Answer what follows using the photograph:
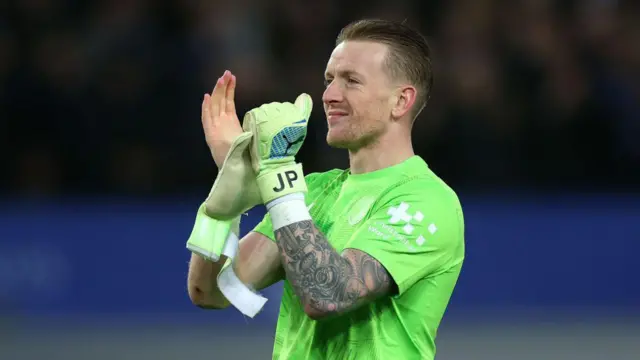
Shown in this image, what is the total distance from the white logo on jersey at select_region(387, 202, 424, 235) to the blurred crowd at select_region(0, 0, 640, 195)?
5.54m

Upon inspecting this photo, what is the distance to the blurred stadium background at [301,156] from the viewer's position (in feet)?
30.1

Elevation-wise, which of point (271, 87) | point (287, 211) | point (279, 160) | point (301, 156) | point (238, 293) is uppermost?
point (279, 160)

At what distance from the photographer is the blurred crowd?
9.73 m

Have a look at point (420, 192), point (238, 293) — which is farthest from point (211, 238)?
point (420, 192)

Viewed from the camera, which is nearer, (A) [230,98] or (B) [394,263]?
(B) [394,263]

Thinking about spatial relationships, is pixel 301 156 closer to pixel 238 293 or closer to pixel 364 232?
pixel 238 293

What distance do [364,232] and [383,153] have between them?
1.50 ft

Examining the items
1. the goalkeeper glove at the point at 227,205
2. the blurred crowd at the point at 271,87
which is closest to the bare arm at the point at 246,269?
the goalkeeper glove at the point at 227,205

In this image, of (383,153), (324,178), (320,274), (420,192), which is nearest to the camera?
(320,274)

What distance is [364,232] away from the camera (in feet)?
12.8

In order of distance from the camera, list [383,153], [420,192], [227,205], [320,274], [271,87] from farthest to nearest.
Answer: [271,87] < [383,153] < [420,192] < [227,205] < [320,274]

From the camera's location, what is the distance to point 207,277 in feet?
13.8
